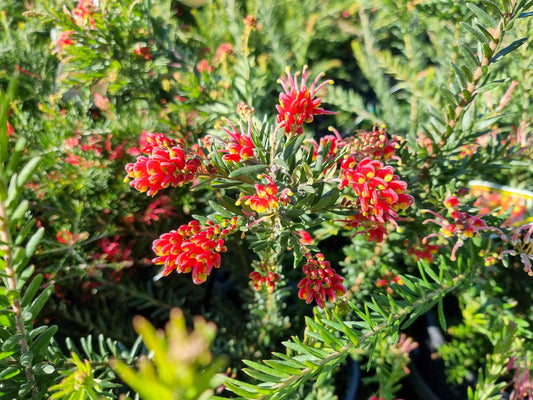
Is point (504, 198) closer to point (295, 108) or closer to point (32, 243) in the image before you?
point (295, 108)

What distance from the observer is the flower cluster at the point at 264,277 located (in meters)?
0.53

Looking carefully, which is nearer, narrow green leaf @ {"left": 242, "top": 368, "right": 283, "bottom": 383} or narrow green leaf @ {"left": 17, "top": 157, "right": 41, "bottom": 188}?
narrow green leaf @ {"left": 17, "top": 157, "right": 41, "bottom": 188}

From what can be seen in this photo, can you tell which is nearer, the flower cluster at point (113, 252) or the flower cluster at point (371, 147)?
the flower cluster at point (371, 147)

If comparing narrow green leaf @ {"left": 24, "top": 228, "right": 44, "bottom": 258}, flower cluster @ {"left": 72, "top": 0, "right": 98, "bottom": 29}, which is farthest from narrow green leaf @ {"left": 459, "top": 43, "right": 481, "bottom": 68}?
flower cluster @ {"left": 72, "top": 0, "right": 98, "bottom": 29}

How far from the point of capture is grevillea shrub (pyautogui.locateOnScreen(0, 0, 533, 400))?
17.1 inches

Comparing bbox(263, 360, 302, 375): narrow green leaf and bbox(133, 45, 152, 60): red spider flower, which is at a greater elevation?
bbox(133, 45, 152, 60): red spider flower

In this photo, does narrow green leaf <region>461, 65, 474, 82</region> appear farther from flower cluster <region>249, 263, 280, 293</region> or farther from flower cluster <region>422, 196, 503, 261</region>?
flower cluster <region>249, 263, 280, 293</region>

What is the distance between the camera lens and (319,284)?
0.48 m

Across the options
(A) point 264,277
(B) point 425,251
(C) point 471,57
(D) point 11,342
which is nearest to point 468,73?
(C) point 471,57

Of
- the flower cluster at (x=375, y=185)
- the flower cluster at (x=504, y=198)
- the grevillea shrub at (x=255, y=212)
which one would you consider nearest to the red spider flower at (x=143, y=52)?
the grevillea shrub at (x=255, y=212)

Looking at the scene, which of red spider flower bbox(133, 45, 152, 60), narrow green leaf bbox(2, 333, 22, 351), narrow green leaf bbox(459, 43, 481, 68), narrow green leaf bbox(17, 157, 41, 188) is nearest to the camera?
narrow green leaf bbox(17, 157, 41, 188)

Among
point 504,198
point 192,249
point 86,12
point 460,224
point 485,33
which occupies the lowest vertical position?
point 504,198

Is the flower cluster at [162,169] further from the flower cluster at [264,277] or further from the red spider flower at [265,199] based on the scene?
the flower cluster at [264,277]

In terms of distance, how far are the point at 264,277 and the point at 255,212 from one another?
13 centimetres
